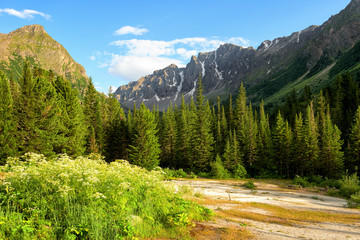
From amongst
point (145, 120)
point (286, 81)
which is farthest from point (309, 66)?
point (145, 120)

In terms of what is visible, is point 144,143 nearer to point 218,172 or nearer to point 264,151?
point 218,172

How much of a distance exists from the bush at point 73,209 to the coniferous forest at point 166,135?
21.9 m

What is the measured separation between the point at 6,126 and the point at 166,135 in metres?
40.6

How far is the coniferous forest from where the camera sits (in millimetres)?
25766

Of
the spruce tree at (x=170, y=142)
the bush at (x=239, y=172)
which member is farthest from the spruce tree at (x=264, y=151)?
the spruce tree at (x=170, y=142)

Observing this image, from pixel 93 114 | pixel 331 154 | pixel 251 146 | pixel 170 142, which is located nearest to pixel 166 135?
pixel 170 142

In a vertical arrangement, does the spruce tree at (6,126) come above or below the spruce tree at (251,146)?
above

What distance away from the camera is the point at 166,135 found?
5997 cm

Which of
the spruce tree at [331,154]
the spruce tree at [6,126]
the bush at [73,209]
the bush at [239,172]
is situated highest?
the spruce tree at [6,126]

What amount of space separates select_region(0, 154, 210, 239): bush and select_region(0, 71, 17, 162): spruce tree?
2115cm

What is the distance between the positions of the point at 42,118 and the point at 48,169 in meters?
24.6

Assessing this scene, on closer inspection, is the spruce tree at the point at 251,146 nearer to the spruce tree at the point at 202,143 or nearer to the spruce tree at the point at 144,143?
the spruce tree at the point at 202,143

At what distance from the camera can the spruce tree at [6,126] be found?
22.5 meters

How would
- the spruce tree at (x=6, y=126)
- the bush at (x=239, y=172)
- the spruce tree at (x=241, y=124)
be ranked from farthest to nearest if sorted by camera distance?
the spruce tree at (x=241, y=124), the bush at (x=239, y=172), the spruce tree at (x=6, y=126)
